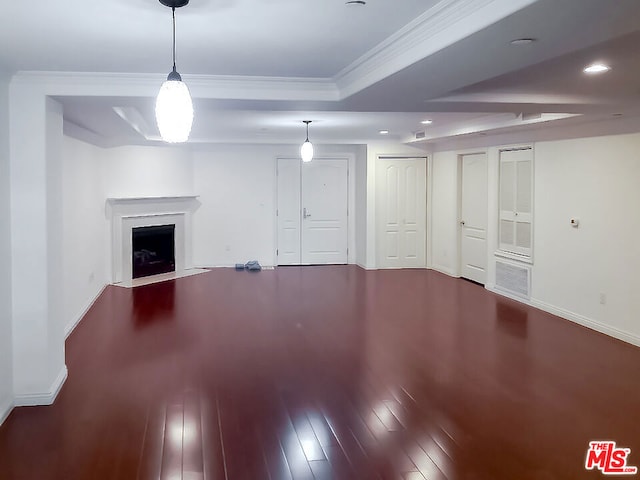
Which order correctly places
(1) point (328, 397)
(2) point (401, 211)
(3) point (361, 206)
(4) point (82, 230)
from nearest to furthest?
(1) point (328, 397), (4) point (82, 230), (2) point (401, 211), (3) point (361, 206)

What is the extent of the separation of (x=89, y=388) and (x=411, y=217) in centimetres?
665

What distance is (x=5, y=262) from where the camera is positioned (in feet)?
12.0

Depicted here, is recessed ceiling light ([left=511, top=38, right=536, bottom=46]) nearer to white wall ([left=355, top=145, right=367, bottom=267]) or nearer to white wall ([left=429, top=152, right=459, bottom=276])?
white wall ([left=429, top=152, right=459, bottom=276])

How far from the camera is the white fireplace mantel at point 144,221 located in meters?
8.06

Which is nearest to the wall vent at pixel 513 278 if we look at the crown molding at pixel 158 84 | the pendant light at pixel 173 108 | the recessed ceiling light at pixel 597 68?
the recessed ceiling light at pixel 597 68

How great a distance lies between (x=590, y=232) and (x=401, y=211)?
405cm

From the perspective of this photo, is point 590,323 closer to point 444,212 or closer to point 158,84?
point 444,212

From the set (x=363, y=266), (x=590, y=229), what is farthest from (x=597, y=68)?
(x=363, y=266)

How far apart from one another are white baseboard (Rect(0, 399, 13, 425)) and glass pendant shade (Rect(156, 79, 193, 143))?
8.29ft

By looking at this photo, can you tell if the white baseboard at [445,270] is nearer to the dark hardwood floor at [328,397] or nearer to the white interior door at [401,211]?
the white interior door at [401,211]

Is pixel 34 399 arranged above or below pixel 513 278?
below

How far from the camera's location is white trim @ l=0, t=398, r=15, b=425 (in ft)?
11.5

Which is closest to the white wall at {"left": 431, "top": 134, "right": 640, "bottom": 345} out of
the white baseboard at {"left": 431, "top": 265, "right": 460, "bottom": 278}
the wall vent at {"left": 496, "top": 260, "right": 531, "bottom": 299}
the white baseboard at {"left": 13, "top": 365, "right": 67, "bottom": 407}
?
the wall vent at {"left": 496, "top": 260, "right": 531, "bottom": 299}

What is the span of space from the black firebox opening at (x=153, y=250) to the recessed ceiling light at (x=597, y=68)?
6.83 metres
